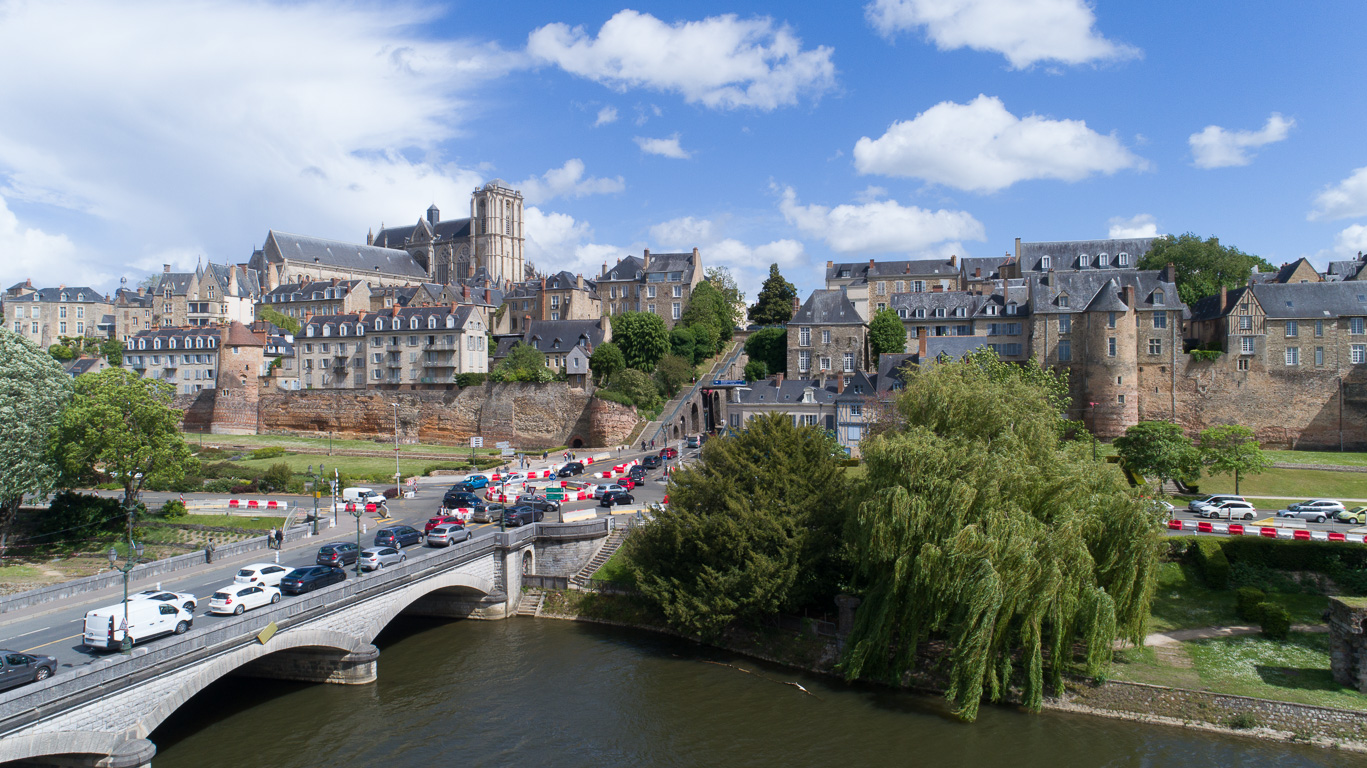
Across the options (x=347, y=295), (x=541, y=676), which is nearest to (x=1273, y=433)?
(x=541, y=676)

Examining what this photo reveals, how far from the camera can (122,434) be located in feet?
127

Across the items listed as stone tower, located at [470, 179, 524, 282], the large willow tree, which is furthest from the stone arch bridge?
stone tower, located at [470, 179, 524, 282]

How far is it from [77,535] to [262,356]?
38852 mm

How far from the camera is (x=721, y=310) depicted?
8069cm

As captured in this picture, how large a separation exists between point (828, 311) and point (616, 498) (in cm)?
3112

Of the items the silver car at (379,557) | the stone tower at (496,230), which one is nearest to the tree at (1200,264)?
the silver car at (379,557)

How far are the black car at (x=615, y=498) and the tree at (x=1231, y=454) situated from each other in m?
29.1

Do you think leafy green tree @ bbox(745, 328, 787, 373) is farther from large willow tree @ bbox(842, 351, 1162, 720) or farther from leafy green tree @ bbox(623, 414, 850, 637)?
large willow tree @ bbox(842, 351, 1162, 720)

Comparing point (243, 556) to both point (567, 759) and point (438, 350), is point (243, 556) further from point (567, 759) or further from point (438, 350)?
point (438, 350)

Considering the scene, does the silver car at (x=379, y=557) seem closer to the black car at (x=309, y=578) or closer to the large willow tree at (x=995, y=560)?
the black car at (x=309, y=578)

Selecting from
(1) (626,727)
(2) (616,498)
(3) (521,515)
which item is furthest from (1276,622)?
(3) (521,515)

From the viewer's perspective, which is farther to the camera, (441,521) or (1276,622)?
(441,521)

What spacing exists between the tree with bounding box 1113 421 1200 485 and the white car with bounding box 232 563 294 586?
38.6 meters

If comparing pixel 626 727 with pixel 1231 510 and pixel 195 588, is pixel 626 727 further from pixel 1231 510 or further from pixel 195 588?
pixel 1231 510
